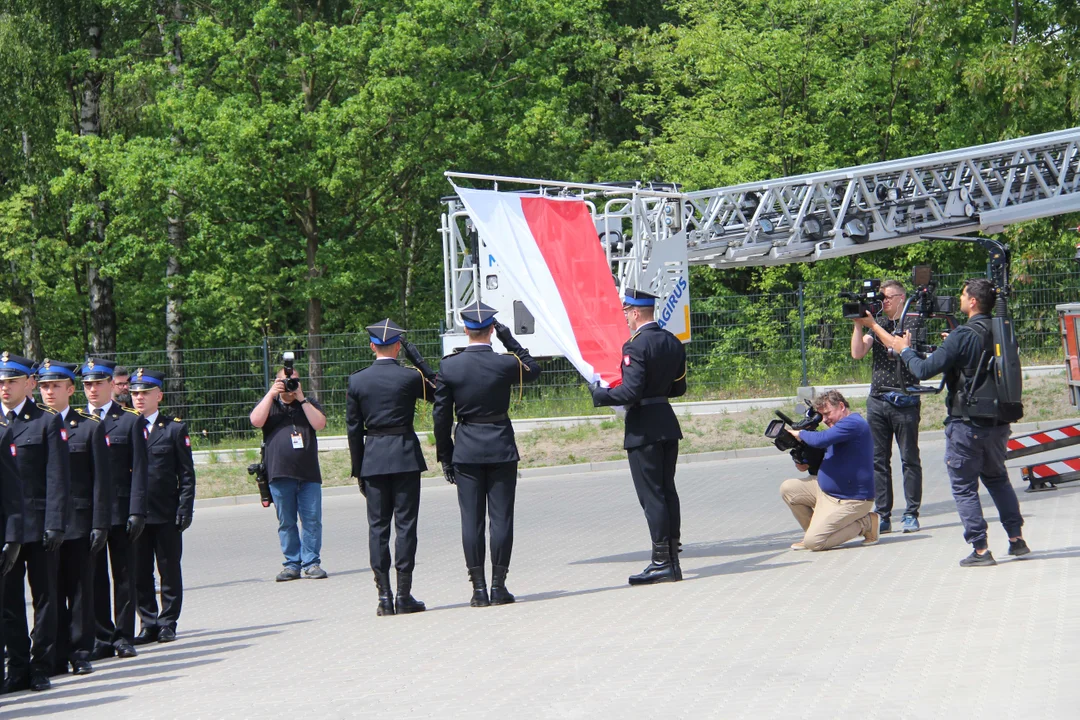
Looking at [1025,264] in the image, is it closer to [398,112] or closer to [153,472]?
[398,112]

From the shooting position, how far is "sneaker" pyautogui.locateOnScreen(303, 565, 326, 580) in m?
12.1

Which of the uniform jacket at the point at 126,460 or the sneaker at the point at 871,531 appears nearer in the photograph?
the uniform jacket at the point at 126,460

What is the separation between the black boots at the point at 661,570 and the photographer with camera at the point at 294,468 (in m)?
3.29

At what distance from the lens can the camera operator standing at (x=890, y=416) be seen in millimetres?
11789

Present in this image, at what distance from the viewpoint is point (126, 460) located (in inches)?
360

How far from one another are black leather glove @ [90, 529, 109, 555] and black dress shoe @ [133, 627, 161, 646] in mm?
1147

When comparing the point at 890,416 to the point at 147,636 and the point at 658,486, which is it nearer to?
the point at 658,486

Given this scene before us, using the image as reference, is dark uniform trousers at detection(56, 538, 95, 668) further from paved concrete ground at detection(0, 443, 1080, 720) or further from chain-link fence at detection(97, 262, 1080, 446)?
chain-link fence at detection(97, 262, 1080, 446)

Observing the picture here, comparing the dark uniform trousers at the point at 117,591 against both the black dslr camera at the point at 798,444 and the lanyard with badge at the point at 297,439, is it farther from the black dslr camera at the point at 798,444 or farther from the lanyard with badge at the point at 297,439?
the black dslr camera at the point at 798,444

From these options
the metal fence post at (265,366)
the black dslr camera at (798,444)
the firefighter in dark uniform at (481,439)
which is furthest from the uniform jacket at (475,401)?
the metal fence post at (265,366)

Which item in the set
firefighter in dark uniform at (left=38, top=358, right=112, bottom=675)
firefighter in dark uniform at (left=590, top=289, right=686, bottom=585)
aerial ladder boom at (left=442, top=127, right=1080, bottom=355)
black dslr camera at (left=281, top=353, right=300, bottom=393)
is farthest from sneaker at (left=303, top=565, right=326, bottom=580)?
aerial ladder boom at (left=442, top=127, right=1080, bottom=355)

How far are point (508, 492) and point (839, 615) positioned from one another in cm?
273

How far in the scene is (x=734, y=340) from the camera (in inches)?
948

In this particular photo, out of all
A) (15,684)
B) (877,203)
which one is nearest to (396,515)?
(15,684)
